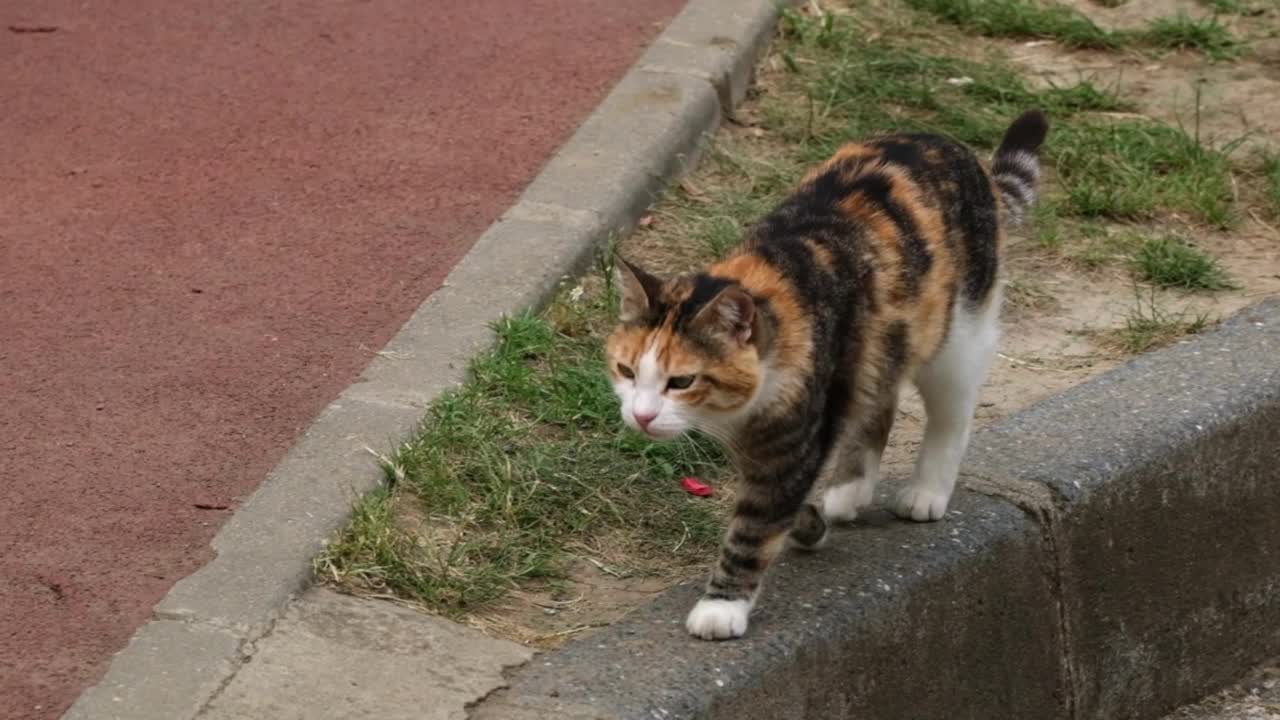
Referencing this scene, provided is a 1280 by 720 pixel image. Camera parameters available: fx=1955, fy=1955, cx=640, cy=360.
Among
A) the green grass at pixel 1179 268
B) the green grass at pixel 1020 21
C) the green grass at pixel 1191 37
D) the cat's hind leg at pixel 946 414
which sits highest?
the cat's hind leg at pixel 946 414

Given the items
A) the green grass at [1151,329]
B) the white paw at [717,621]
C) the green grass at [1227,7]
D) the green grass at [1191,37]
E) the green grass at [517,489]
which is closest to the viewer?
the white paw at [717,621]

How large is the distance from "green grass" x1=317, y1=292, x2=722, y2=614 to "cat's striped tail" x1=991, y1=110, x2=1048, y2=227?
0.90 meters

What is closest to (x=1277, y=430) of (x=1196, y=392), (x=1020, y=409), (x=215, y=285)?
(x=1196, y=392)

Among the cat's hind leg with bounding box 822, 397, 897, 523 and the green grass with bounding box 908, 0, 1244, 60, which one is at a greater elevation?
the cat's hind leg with bounding box 822, 397, 897, 523

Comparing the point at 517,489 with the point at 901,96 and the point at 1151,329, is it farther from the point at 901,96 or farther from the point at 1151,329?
the point at 901,96

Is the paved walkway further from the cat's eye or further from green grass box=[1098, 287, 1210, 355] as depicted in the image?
green grass box=[1098, 287, 1210, 355]

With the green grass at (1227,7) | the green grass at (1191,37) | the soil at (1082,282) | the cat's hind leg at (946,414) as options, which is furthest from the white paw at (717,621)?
the green grass at (1227,7)

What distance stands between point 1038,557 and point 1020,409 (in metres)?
0.71

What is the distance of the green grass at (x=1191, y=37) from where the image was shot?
7.02 m

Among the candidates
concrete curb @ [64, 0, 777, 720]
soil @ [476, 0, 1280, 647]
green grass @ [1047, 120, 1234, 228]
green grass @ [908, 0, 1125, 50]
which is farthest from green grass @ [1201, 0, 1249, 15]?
concrete curb @ [64, 0, 777, 720]

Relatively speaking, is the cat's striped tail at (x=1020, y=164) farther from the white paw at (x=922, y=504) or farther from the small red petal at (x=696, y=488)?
the small red petal at (x=696, y=488)

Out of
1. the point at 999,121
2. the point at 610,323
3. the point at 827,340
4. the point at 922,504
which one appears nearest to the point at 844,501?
the point at 922,504

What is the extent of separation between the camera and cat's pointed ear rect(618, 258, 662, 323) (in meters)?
3.59

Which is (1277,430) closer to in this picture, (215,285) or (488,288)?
(488,288)
